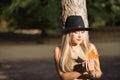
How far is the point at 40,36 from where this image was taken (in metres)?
23.5

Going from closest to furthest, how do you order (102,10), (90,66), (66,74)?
(90,66)
(66,74)
(102,10)

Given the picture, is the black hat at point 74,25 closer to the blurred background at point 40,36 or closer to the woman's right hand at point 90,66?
the woman's right hand at point 90,66

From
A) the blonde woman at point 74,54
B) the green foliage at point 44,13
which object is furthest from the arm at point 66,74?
the green foliage at point 44,13

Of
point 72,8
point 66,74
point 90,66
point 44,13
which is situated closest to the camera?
point 90,66

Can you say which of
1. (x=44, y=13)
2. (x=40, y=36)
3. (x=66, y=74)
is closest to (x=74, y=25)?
(x=66, y=74)

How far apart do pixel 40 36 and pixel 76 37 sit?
61.9 feet

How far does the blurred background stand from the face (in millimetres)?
7409

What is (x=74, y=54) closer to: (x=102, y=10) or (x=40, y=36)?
(x=102, y=10)

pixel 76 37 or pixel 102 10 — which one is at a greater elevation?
pixel 102 10

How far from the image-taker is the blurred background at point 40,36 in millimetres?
13678

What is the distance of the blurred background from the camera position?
13678mm

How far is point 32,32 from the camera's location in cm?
2481

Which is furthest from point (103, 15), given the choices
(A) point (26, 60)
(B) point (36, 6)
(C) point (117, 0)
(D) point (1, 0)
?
(A) point (26, 60)

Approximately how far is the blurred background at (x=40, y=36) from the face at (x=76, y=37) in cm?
741
